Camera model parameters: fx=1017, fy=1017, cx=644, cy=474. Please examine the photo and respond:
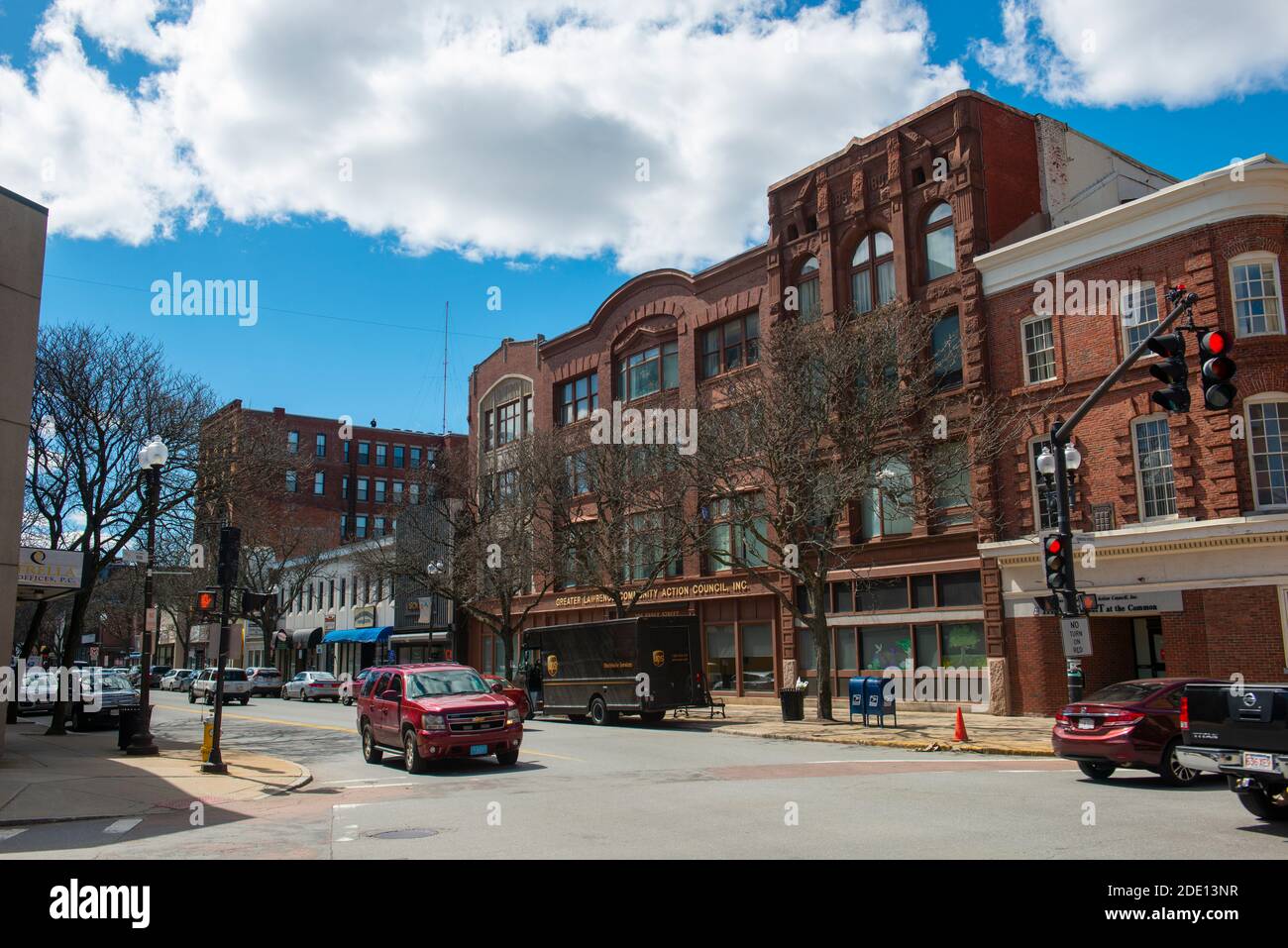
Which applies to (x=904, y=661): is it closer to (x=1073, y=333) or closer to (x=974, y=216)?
(x=1073, y=333)

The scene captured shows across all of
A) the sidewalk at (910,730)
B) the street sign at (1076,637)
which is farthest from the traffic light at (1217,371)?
the sidewalk at (910,730)

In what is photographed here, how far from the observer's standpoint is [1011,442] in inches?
1089

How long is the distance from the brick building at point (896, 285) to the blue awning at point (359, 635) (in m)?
24.7

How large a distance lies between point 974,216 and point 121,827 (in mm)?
26267

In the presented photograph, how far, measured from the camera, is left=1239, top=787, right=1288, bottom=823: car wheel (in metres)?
10.1

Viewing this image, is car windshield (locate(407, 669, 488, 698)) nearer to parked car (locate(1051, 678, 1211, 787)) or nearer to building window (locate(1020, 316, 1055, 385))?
parked car (locate(1051, 678, 1211, 787))

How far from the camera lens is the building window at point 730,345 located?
1471 inches

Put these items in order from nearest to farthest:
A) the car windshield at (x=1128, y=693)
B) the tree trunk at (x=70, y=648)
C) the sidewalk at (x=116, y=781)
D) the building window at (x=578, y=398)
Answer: the sidewalk at (x=116, y=781) < the car windshield at (x=1128, y=693) < the tree trunk at (x=70, y=648) < the building window at (x=578, y=398)

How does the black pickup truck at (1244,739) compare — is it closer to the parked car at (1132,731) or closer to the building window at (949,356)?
the parked car at (1132,731)

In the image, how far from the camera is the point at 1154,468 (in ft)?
81.6

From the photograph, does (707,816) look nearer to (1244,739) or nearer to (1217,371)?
(1244,739)

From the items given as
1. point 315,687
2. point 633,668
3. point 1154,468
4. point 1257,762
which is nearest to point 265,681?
point 315,687

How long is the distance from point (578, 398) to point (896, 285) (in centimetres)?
1853
